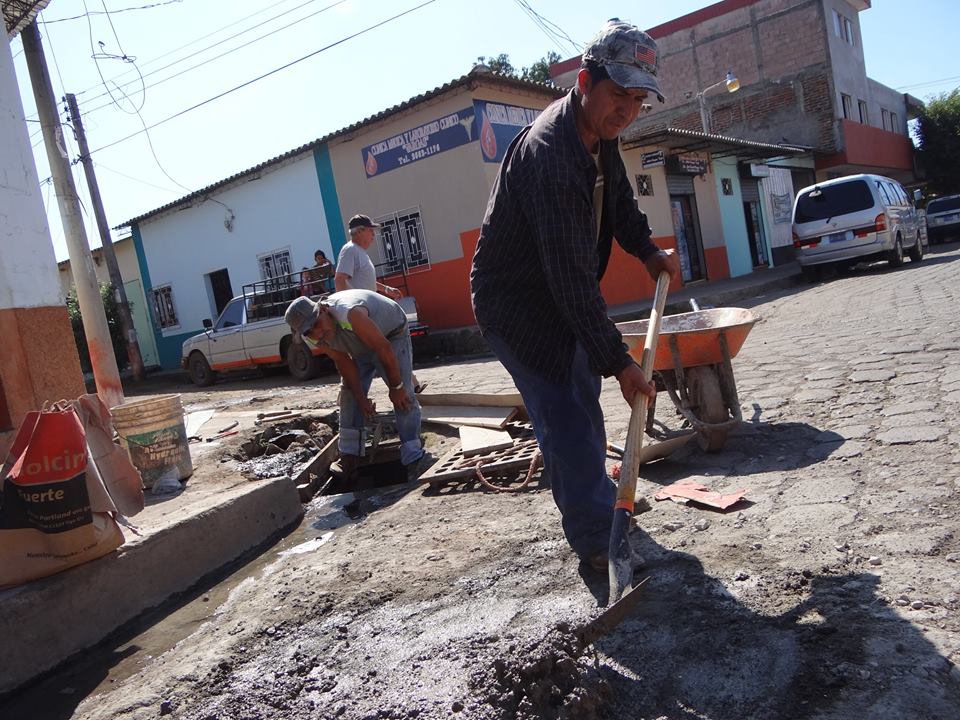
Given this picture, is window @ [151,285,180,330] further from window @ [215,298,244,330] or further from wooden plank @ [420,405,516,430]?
wooden plank @ [420,405,516,430]

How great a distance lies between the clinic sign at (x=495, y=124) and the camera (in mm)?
12609

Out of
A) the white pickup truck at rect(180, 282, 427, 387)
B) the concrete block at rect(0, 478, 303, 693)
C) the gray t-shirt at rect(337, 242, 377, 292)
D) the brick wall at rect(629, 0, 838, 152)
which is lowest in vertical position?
the concrete block at rect(0, 478, 303, 693)

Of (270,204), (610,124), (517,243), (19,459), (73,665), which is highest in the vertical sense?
(270,204)

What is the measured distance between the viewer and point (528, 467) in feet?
13.3

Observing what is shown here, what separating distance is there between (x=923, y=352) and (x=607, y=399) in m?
2.39

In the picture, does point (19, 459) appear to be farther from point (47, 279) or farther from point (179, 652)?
point (47, 279)

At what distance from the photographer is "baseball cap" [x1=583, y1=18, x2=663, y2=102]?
7.23 feet

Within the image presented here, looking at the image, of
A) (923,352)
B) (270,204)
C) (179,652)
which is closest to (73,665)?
(179,652)

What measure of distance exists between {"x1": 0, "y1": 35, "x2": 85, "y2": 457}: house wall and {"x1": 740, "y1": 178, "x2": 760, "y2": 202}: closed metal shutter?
19945mm

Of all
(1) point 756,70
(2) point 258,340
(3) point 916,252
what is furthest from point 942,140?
(2) point 258,340

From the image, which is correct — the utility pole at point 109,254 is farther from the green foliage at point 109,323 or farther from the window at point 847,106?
the window at point 847,106

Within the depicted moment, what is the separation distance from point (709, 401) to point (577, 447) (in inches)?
63.7

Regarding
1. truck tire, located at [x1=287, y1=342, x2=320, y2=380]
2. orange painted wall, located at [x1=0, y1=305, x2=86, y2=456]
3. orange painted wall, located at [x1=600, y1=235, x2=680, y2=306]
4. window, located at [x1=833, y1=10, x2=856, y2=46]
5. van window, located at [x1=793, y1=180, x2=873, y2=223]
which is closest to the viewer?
orange painted wall, located at [x1=0, y1=305, x2=86, y2=456]

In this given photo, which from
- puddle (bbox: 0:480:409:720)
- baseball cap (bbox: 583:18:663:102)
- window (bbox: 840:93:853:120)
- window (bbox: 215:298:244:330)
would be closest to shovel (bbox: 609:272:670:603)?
baseball cap (bbox: 583:18:663:102)
